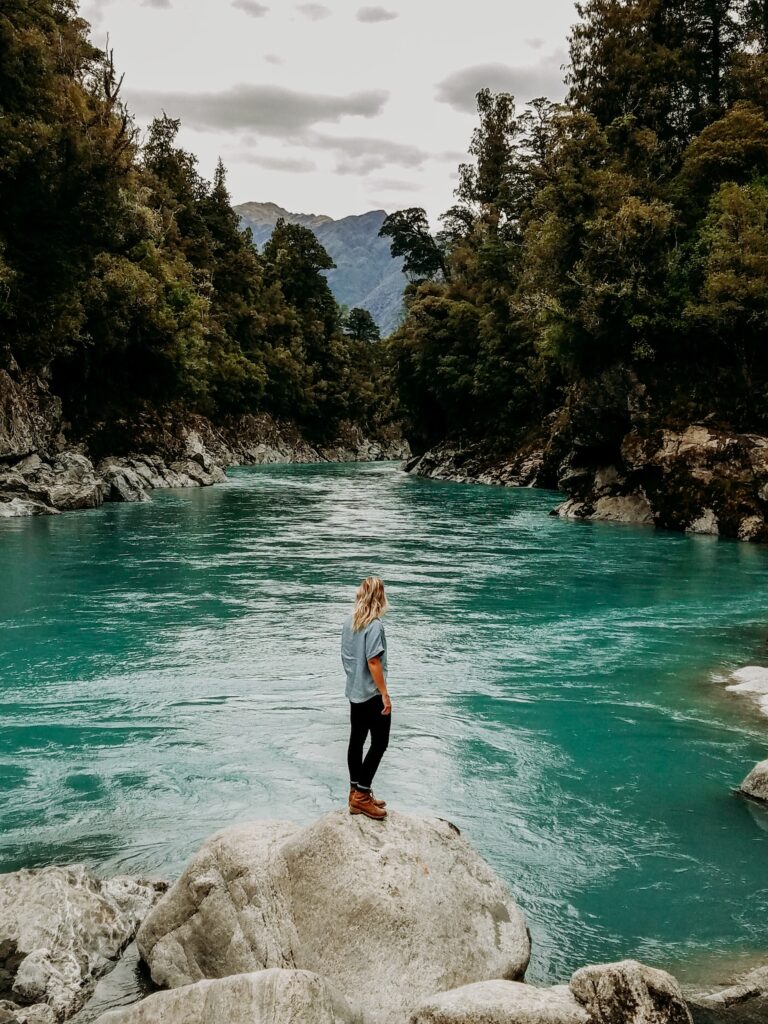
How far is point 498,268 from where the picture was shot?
61.3 meters

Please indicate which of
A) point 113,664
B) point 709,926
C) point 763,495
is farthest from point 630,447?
point 709,926

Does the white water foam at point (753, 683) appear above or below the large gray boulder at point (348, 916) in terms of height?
below

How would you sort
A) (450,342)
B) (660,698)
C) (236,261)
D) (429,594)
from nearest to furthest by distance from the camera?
(660,698) < (429,594) < (450,342) < (236,261)

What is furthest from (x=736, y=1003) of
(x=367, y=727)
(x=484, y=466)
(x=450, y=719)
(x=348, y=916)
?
(x=484, y=466)

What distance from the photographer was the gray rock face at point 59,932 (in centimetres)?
583

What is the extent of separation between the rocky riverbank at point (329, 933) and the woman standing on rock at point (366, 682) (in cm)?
40

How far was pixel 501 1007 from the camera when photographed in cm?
472

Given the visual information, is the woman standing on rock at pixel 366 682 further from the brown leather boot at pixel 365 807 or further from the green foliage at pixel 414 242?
the green foliage at pixel 414 242

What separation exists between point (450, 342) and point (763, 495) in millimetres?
37975

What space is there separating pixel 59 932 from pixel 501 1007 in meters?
3.34

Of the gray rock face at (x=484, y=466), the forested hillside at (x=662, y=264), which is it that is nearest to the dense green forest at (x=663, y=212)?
the forested hillside at (x=662, y=264)

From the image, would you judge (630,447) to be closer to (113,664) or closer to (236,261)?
(113,664)

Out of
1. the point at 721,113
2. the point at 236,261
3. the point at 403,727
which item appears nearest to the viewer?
the point at 403,727

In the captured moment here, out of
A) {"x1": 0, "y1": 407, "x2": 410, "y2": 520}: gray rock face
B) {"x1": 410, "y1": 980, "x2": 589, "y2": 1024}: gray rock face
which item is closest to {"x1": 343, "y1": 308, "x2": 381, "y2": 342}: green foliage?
{"x1": 0, "y1": 407, "x2": 410, "y2": 520}: gray rock face
